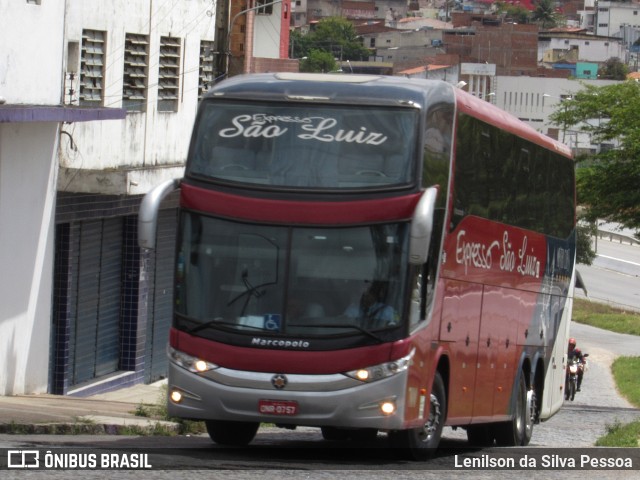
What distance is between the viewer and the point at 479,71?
144 meters

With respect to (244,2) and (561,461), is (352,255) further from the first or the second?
(244,2)

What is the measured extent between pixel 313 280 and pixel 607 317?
185 ft

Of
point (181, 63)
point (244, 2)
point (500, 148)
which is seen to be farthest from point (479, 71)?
point (500, 148)

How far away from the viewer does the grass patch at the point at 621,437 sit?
17578mm

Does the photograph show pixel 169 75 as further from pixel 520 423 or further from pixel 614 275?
pixel 614 275

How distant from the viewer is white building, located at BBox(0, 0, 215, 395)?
1967cm

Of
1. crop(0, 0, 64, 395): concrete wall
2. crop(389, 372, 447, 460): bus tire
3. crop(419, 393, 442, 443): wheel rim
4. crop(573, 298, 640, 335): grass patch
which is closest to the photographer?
crop(389, 372, 447, 460): bus tire

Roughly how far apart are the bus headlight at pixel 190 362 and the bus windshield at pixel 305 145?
1.61 m

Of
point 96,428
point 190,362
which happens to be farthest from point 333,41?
point 190,362

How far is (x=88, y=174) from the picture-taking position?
21.4m

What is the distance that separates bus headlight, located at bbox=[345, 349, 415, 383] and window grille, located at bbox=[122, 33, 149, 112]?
12443mm

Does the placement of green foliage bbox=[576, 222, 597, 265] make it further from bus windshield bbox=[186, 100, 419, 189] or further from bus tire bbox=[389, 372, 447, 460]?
bus windshield bbox=[186, 100, 419, 189]

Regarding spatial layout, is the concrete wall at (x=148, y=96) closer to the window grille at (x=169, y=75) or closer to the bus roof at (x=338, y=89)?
the window grille at (x=169, y=75)

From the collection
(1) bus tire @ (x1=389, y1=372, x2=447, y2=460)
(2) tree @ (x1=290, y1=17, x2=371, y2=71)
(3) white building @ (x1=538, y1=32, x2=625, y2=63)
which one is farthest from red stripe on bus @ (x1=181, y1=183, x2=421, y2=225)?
(3) white building @ (x1=538, y1=32, x2=625, y2=63)
